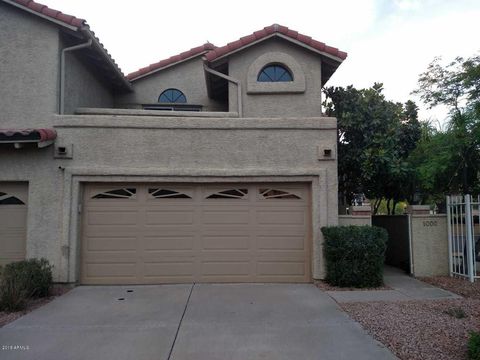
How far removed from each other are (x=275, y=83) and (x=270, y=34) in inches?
48.3

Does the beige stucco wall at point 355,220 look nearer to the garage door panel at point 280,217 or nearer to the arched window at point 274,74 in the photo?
the garage door panel at point 280,217

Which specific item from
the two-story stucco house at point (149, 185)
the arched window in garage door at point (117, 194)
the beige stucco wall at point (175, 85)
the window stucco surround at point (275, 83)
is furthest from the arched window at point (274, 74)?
the arched window in garage door at point (117, 194)

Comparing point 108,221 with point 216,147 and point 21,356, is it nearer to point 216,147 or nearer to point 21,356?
point 216,147

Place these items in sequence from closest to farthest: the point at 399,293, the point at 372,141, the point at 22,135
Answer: the point at 399,293 → the point at 22,135 → the point at 372,141

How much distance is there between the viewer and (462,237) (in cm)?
921

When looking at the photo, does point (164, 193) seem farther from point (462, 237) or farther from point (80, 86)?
point (462, 237)

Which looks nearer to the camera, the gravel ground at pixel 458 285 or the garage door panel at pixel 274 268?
the gravel ground at pixel 458 285

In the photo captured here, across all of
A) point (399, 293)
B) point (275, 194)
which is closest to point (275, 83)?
point (275, 194)

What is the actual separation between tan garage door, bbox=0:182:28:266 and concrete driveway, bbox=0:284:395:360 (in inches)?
71.1

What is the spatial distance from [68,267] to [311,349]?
566 cm

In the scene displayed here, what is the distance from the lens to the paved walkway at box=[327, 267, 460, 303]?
7.55 m

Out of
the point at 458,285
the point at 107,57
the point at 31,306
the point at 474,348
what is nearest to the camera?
the point at 474,348

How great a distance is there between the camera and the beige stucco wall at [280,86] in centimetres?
1027

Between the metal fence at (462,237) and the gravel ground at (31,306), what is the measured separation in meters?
8.44
